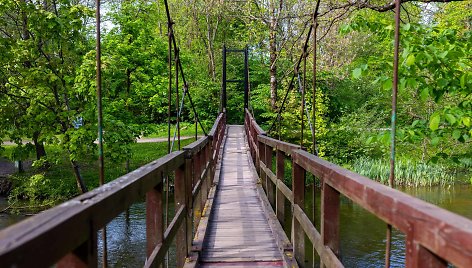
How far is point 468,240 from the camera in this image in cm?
77

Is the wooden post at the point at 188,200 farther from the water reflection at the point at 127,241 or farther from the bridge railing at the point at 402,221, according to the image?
the water reflection at the point at 127,241

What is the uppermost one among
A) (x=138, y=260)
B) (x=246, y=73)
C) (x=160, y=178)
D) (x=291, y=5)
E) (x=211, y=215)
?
(x=291, y=5)

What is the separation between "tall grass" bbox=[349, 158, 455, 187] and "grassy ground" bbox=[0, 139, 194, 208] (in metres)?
7.33

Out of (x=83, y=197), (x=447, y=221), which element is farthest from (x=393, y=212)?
(x=83, y=197)

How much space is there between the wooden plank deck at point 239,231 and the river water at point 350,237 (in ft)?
6.30

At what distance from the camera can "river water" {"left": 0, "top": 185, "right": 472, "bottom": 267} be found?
7.69m

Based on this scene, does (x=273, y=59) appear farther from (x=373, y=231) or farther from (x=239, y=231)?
(x=239, y=231)

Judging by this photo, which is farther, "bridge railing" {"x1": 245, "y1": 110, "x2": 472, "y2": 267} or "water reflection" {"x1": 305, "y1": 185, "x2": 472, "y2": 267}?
"water reflection" {"x1": 305, "y1": 185, "x2": 472, "y2": 267}

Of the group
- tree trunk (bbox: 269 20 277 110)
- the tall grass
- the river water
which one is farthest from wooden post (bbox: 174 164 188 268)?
the tall grass

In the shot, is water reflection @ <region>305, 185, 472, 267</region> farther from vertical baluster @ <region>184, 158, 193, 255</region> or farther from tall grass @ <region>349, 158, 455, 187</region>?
vertical baluster @ <region>184, 158, 193, 255</region>

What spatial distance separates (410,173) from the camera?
13172mm

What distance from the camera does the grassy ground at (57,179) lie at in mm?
10167

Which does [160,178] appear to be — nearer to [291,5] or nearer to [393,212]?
Result: [393,212]

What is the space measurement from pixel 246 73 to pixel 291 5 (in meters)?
5.92
